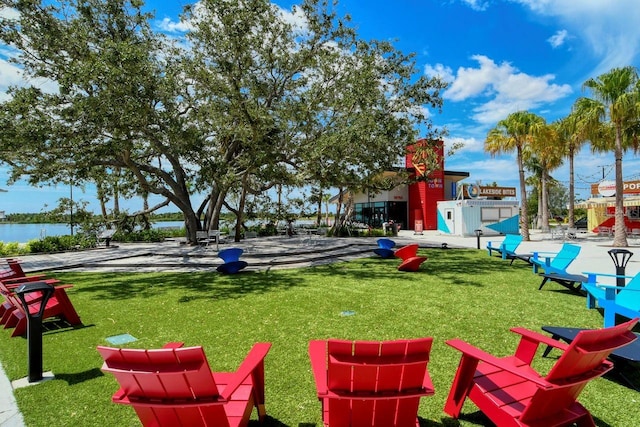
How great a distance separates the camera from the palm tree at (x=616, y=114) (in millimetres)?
16828

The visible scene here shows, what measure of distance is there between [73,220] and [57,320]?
15080 mm

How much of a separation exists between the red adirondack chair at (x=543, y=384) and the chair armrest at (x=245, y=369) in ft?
5.19

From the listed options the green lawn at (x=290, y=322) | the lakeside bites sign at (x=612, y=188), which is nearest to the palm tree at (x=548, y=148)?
the lakeside bites sign at (x=612, y=188)

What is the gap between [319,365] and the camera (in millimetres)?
2705

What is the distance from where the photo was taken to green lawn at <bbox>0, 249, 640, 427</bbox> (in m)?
3.34

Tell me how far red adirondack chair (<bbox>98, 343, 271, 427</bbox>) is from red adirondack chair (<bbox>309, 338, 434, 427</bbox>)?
0.67 metres

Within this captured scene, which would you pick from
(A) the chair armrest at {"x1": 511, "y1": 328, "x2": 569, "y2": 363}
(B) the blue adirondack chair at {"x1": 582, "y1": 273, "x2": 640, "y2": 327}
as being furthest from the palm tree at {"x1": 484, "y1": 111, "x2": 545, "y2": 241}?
(A) the chair armrest at {"x1": 511, "y1": 328, "x2": 569, "y2": 363}

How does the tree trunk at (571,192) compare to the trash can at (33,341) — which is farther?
the tree trunk at (571,192)

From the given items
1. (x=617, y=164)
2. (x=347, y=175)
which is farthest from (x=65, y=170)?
(x=617, y=164)

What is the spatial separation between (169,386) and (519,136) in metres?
23.0

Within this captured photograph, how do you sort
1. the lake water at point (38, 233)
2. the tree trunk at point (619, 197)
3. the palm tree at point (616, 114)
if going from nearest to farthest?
1. the palm tree at point (616, 114)
2. the tree trunk at point (619, 197)
3. the lake water at point (38, 233)

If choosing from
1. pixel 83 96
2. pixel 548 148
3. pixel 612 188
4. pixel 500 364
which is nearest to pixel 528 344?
pixel 500 364

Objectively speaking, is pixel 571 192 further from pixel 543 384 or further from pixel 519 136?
pixel 543 384

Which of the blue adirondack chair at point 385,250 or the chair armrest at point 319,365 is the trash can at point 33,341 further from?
the blue adirondack chair at point 385,250
